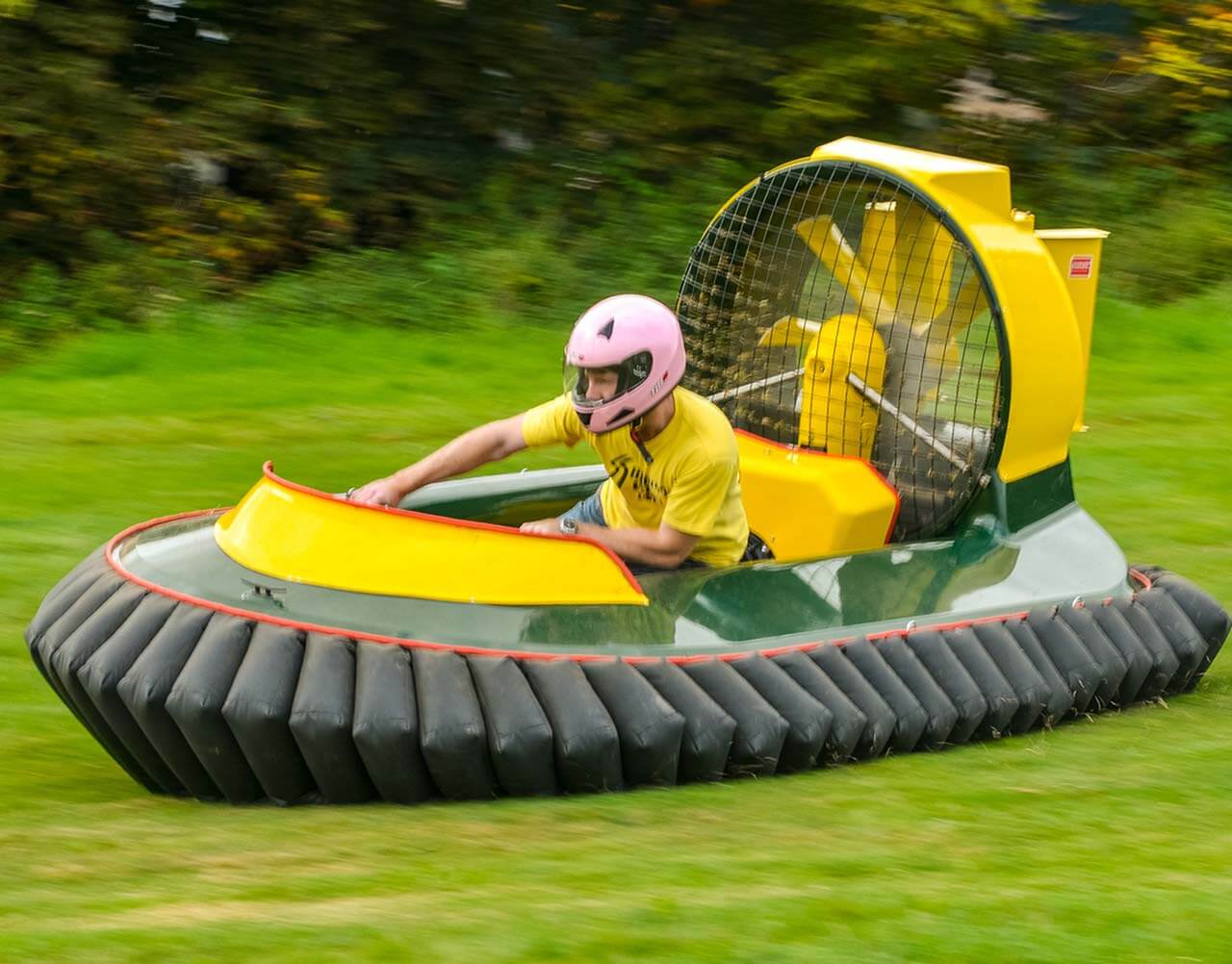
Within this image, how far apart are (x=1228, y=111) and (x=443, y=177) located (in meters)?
4.23

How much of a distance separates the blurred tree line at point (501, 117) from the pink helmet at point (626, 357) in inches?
179

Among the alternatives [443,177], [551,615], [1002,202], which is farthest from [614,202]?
[551,615]

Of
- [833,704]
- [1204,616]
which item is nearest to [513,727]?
[833,704]

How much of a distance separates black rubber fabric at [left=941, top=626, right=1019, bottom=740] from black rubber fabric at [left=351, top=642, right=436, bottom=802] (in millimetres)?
1221

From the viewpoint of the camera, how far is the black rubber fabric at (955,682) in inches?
148

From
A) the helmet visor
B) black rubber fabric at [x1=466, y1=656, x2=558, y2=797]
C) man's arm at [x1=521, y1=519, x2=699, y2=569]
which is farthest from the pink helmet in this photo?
black rubber fabric at [x1=466, y1=656, x2=558, y2=797]

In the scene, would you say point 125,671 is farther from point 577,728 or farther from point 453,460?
point 453,460

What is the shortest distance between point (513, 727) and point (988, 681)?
3.74ft

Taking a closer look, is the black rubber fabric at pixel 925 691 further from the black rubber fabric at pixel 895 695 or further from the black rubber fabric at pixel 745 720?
the black rubber fabric at pixel 745 720

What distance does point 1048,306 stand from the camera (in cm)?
436

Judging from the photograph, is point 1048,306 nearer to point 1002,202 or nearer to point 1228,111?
point 1002,202

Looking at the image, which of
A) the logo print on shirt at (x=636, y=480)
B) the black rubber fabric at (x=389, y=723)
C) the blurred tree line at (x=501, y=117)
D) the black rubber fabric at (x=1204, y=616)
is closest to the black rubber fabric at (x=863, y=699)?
the logo print on shirt at (x=636, y=480)

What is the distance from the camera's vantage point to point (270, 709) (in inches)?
124

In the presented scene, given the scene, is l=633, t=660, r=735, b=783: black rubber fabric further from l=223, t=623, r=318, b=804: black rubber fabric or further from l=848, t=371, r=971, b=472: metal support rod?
l=848, t=371, r=971, b=472: metal support rod
